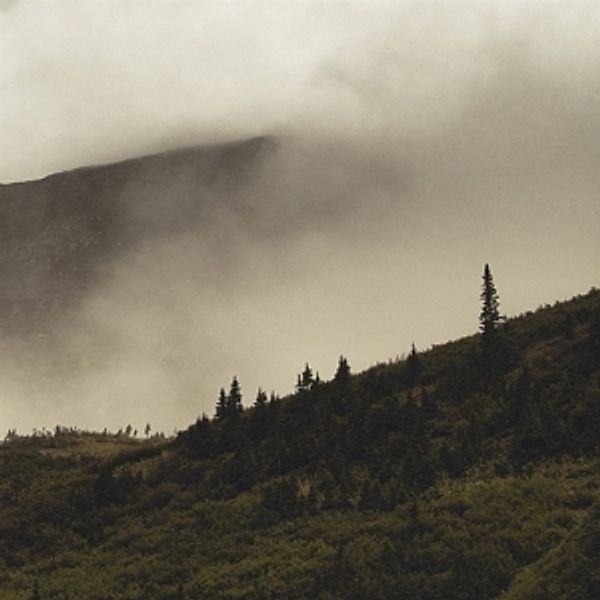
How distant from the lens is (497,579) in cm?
1864

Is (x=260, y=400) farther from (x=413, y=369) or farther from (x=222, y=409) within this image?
(x=413, y=369)

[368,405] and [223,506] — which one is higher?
[368,405]

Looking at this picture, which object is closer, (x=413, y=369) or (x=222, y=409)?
(x=413, y=369)

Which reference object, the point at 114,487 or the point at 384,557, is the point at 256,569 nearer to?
the point at 384,557

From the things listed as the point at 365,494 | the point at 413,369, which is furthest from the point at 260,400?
the point at 365,494

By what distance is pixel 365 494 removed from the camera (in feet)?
88.2

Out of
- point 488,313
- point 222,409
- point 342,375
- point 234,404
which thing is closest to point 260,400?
point 234,404

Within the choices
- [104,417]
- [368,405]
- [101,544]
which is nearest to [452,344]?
[368,405]

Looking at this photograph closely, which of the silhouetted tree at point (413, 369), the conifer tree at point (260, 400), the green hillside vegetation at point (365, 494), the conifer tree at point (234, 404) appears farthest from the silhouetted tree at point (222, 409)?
the silhouetted tree at point (413, 369)

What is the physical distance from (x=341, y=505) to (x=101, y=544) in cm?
901

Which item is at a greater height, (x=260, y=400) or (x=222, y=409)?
(x=260, y=400)

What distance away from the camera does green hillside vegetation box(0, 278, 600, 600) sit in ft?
65.6

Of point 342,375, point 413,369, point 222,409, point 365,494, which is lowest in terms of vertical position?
point 365,494

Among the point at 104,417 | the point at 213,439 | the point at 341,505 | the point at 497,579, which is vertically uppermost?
the point at 104,417
